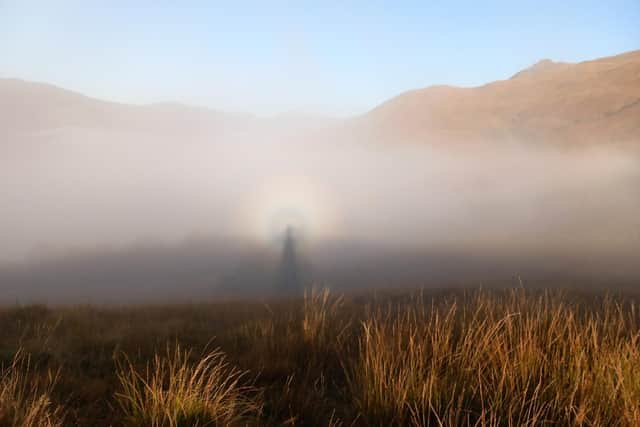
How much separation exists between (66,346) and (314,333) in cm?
325

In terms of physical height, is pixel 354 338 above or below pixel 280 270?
above

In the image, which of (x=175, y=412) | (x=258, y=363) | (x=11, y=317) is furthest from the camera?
(x=11, y=317)

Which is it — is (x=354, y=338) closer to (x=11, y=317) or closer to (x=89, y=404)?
(x=89, y=404)

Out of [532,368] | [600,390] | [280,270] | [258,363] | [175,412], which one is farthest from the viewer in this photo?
[280,270]

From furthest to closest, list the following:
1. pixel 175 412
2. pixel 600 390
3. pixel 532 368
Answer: pixel 532 368 < pixel 600 390 < pixel 175 412

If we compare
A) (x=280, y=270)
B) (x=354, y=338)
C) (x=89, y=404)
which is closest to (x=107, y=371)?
(x=89, y=404)

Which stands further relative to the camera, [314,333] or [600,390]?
[314,333]

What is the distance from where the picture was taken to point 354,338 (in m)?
6.42

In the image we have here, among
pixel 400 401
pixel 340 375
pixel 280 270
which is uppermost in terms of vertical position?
pixel 400 401

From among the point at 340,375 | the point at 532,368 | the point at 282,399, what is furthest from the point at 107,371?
the point at 532,368

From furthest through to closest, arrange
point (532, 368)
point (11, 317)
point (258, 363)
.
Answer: point (11, 317)
point (258, 363)
point (532, 368)

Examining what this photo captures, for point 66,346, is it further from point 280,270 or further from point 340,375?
point 280,270

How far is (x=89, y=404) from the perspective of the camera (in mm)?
3756

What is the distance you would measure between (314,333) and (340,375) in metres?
1.07
